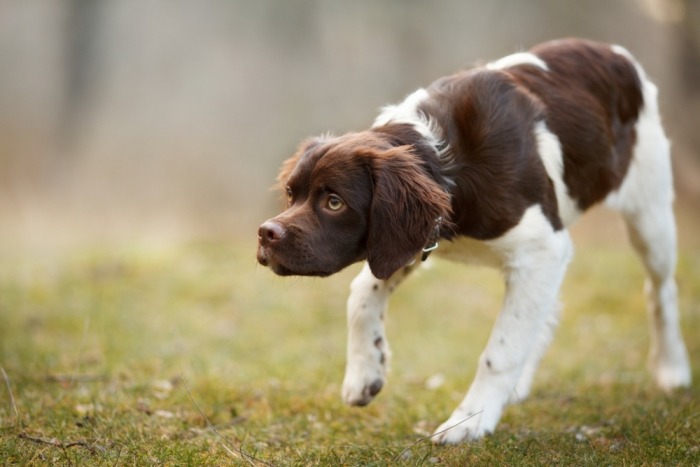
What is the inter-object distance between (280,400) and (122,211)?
9539 millimetres

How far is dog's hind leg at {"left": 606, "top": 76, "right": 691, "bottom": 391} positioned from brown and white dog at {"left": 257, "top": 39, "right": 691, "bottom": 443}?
1.0 inches

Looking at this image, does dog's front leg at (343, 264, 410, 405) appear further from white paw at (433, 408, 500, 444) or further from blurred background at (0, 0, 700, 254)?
blurred background at (0, 0, 700, 254)

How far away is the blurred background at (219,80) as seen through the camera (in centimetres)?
1335

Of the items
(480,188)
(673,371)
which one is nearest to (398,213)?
(480,188)

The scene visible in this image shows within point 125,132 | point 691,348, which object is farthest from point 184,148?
point 691,348

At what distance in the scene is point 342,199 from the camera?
342 centimetres

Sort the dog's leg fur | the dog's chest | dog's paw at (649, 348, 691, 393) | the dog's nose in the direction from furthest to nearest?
dog's paw at (649, 348, 691, 393) → the dog's chest → the dog's leg fur → the dog's nose

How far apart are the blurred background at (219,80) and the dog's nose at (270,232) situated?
9954 millimetres

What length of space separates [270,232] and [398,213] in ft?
1.65

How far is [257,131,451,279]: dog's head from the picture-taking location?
3352mm

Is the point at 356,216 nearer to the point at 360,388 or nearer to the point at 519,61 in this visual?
the point at 360,388

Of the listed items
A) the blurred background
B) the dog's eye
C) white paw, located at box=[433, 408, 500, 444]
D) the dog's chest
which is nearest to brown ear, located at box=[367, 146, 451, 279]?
the dog's eye

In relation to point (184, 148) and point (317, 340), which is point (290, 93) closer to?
point (184, 148)

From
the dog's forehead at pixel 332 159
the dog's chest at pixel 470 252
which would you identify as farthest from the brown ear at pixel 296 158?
the dog's chest at pixel 470 252
